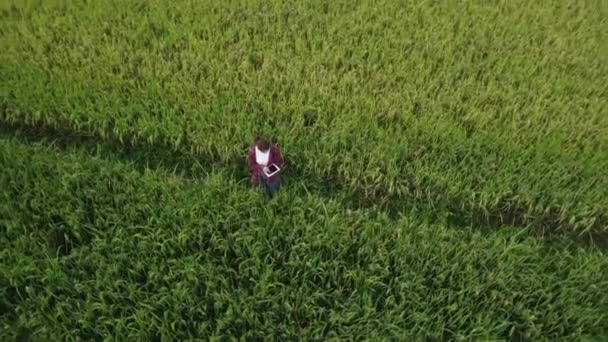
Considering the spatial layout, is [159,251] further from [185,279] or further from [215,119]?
[215,119]

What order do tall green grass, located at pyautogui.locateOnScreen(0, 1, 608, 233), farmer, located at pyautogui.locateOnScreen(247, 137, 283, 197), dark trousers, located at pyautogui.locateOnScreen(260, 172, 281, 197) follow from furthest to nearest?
tall green grass, located at pyautogui.locateOnScreen(0, 1, 608, 233) → dark trousers, located at pyautogui.locateOnScreen(260, 172, 281, 197) → farmer, located at pyautogui.locateOnScreen(247, 137, 283, 197)

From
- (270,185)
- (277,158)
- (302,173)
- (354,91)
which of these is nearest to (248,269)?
(270,185)

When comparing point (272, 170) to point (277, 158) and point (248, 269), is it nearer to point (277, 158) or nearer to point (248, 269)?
point (277, 158)

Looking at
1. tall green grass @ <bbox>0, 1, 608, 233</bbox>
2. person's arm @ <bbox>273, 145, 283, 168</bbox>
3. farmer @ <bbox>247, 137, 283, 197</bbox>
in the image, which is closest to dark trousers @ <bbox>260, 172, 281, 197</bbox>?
farmer @ <bbox>247, 137, 283, 197</bbox>

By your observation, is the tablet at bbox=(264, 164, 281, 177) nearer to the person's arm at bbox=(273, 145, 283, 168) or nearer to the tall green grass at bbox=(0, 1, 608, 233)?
the person's arm at bbox=(273, 145, 283, 168)

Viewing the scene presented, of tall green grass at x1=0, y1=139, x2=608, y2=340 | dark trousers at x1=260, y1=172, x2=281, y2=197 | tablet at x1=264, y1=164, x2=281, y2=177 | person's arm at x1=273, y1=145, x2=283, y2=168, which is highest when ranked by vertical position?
person's arm at x1=273, y1=145, x2=283, y2=168

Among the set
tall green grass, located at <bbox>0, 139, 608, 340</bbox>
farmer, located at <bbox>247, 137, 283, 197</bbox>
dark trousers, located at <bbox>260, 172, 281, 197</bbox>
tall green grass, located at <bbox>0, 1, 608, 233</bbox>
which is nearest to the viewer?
tall green grass, located at <bbox>0, 139, 608, 340</bbox>

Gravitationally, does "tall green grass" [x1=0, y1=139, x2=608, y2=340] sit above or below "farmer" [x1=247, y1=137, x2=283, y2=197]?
below

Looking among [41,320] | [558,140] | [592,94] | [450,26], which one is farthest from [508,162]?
[41,320]
